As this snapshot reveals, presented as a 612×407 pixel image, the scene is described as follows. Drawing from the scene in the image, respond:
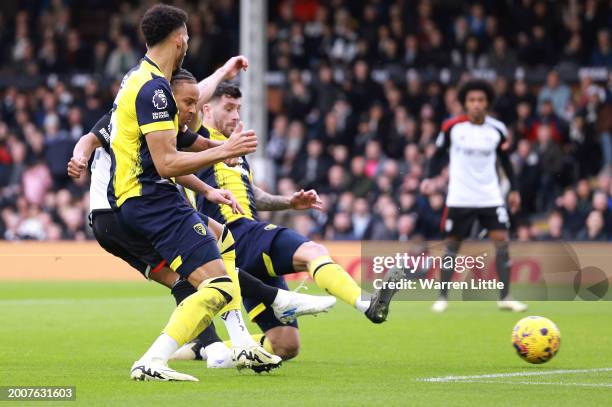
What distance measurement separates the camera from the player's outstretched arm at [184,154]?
7039mm

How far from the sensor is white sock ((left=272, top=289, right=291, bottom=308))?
8328 mm

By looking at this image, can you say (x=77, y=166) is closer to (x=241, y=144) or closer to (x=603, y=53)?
(x=241, y=144)

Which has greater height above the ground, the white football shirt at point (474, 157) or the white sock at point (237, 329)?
the white football shirt at point (474, 157)

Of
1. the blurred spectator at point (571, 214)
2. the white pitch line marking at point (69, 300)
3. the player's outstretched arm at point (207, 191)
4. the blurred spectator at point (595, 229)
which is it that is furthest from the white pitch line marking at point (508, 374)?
the blurred spectator at point (571, 214)

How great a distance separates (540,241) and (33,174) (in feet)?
32.0

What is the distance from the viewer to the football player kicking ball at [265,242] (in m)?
8.12

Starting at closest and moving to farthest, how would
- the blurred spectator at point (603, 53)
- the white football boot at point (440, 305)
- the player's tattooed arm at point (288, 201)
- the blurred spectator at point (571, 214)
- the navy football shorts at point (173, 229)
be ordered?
the navy football shorts at point (173, 229) < the player's tattooed arm at point (288, 201) < the white football boot at point (440, 305) < the blurred spectator at point (571, 214) < the blurred spectator at point (603, 53)

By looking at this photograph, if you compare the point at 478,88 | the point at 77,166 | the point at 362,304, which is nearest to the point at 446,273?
the point at 478,88

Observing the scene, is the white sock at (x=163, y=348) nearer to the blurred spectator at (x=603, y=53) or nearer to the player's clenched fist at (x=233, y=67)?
the player's clenched fist at (x=233, y=67)

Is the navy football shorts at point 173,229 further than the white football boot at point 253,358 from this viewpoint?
No

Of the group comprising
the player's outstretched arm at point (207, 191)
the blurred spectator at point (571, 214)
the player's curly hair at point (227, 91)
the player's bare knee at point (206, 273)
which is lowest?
the blurred spectator at point (571, 214)

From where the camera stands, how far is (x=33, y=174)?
75.4 feet

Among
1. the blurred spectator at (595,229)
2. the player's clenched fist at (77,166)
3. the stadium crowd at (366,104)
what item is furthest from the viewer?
the stadium crowd at (366,104)

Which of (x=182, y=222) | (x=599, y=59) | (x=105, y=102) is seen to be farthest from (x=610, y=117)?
(x=182, y=222)
